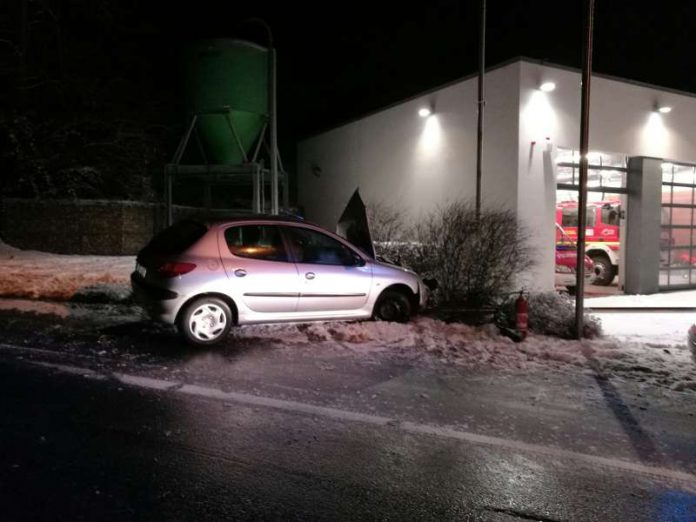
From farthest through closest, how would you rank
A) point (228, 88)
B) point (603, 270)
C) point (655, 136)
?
point (603, 270) < point (228, 88) < point (655, 136)

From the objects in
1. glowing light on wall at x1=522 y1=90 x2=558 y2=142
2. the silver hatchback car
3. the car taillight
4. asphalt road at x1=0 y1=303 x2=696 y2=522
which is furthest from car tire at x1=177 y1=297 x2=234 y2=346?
glowing light on wall at x1=522 y1=90 x2=558 y2=142

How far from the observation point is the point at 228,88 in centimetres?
1514

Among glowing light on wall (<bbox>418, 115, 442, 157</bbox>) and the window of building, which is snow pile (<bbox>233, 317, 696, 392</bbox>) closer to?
the window of building

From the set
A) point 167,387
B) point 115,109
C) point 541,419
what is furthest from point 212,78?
point 541,419

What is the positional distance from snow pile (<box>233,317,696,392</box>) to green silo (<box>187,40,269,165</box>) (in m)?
9.05

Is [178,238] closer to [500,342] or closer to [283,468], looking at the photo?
[283,468]

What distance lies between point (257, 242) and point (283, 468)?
13.3 feet

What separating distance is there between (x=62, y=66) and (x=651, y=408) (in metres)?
20.6

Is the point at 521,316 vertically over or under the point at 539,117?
under

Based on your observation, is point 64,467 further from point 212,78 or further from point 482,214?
point 212,78

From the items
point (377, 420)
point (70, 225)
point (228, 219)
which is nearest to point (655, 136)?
point (228, 219)

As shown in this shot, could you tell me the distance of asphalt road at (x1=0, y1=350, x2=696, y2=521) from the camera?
10.7ft

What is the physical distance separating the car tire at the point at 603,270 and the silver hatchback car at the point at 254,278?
Answer: 32.2 feet

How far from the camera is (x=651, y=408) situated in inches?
207
